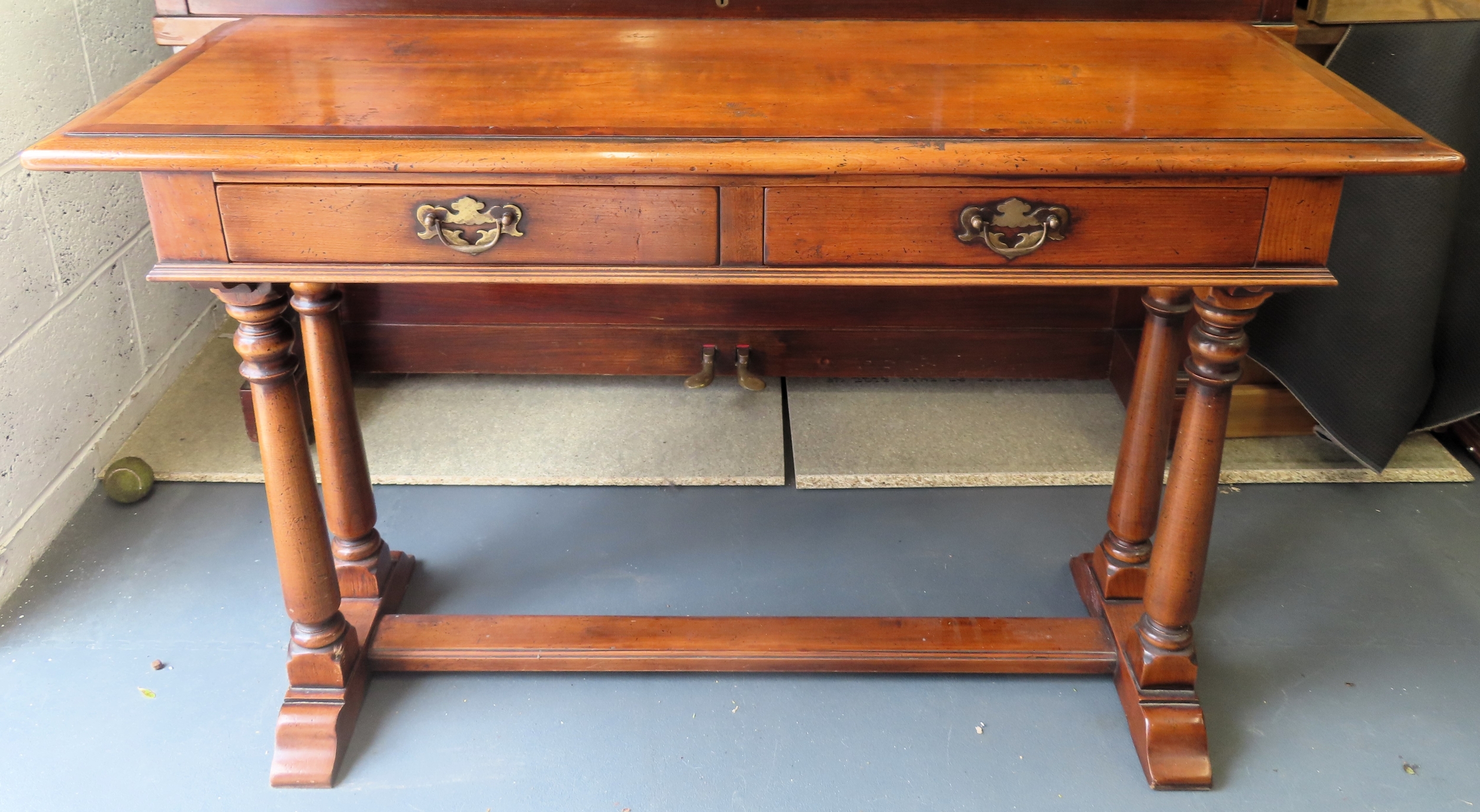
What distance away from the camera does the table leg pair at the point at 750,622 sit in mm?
1579

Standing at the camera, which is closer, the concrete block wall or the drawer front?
the drawer front

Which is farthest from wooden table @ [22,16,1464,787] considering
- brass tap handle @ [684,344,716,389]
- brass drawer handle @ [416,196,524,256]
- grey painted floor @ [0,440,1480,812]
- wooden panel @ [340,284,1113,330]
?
brass tap handle @ [684,344,716,389]

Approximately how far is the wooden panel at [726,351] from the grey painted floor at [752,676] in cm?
37

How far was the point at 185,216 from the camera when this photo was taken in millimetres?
1321

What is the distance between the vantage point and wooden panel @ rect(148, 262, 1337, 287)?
4.43ft

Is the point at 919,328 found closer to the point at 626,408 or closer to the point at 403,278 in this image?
the point at 626,408

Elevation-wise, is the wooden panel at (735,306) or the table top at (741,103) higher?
the table top at (741,103)

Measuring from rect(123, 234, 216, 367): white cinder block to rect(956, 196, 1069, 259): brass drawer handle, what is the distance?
1854 millimetres

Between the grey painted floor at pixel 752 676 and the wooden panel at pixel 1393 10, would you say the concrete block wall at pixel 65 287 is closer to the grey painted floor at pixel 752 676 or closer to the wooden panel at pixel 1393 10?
the grey painted floor at pixel 752 676

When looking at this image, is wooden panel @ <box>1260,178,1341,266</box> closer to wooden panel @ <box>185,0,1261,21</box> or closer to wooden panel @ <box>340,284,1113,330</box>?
wooden panel @ <box>185,0,1261,21</box>

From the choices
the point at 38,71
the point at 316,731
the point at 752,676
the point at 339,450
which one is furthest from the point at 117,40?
the point at 752,676

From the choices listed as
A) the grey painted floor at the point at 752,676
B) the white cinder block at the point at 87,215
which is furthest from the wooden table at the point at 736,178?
→ the white cinder block at the point at 87,215

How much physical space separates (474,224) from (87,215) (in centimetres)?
133

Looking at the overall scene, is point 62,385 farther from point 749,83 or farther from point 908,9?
point 908,9
